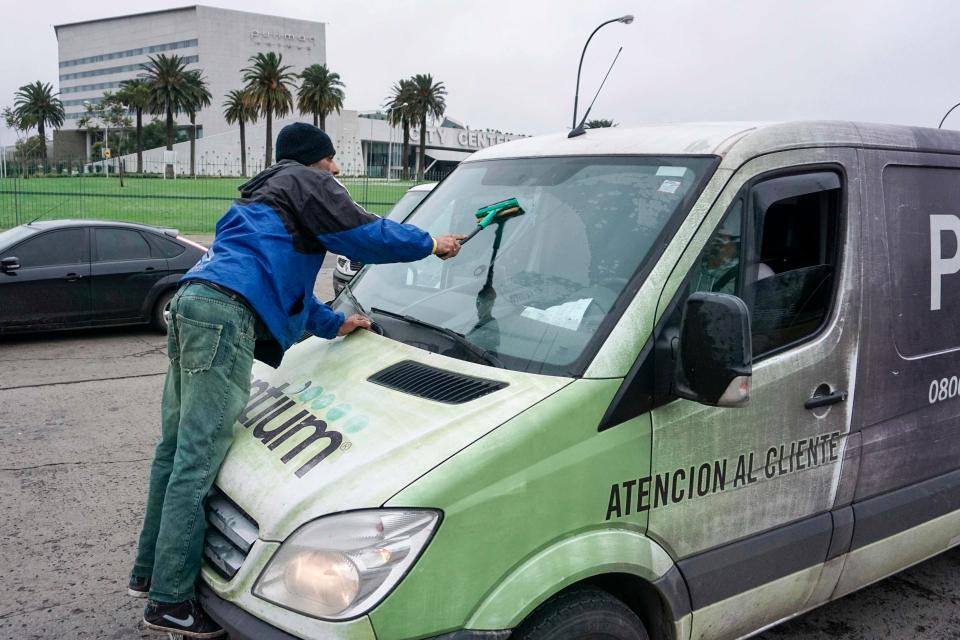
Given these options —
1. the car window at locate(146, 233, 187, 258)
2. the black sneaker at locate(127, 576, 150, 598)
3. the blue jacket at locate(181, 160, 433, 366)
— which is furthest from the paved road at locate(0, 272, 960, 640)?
the car window at locate(146, 233, 187, 258)

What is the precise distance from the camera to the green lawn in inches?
976

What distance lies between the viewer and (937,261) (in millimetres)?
3223

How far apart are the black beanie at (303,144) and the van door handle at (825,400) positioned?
76.6 inches

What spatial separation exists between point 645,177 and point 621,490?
108cm

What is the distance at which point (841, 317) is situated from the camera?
113 inches

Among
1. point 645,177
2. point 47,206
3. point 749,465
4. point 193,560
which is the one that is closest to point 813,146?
point 645,177

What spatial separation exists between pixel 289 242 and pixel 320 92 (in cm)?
7643

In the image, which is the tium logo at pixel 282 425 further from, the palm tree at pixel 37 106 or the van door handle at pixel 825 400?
the palm tree at pixel 37 106

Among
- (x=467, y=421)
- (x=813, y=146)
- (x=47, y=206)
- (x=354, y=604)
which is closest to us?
(x=354, y=604)

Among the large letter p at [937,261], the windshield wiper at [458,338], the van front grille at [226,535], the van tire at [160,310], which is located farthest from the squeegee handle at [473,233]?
the van tire at [160,310]

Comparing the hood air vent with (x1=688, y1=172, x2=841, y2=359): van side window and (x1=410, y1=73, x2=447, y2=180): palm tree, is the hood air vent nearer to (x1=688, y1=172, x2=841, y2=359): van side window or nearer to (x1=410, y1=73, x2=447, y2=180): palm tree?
(x1=688, y1=172, x2=841, y2=359): van side window

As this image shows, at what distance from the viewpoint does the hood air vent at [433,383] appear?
93.9 inches

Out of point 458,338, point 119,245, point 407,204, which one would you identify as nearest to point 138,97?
point 119,245

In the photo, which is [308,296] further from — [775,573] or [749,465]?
[775,573]
